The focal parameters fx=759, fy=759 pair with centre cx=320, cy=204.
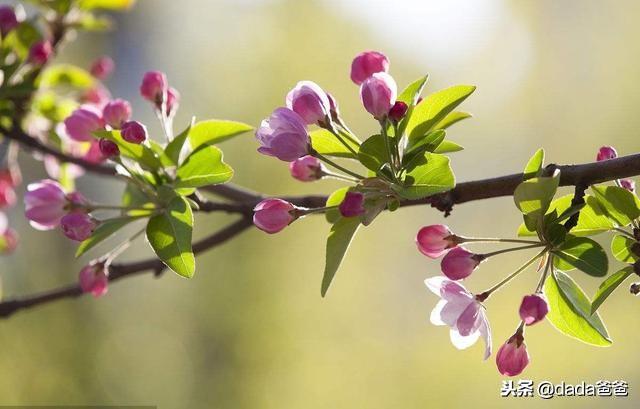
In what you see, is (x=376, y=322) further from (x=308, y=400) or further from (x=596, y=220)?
(x=596, y=220)

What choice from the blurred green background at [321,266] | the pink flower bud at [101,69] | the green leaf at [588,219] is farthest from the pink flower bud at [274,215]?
the blurred green background at [321,266]

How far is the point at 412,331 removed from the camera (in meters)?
5.11

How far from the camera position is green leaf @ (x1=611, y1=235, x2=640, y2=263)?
81 centimetres

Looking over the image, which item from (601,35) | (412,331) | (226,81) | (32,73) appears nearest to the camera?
(32,73)

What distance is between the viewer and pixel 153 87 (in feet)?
3.52

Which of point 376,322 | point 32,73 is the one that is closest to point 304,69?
point 376,322

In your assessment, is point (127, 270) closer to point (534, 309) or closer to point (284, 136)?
point (284, 136)

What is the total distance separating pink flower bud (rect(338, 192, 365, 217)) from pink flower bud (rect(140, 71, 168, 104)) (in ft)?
1.48

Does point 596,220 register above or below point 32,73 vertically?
above

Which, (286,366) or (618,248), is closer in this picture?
(618,248)

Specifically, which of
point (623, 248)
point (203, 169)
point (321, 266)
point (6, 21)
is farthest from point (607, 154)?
point (321, 266)

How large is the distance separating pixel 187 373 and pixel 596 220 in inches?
225

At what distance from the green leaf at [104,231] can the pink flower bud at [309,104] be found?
0.85ft

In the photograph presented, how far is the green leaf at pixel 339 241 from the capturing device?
2.53 ft
